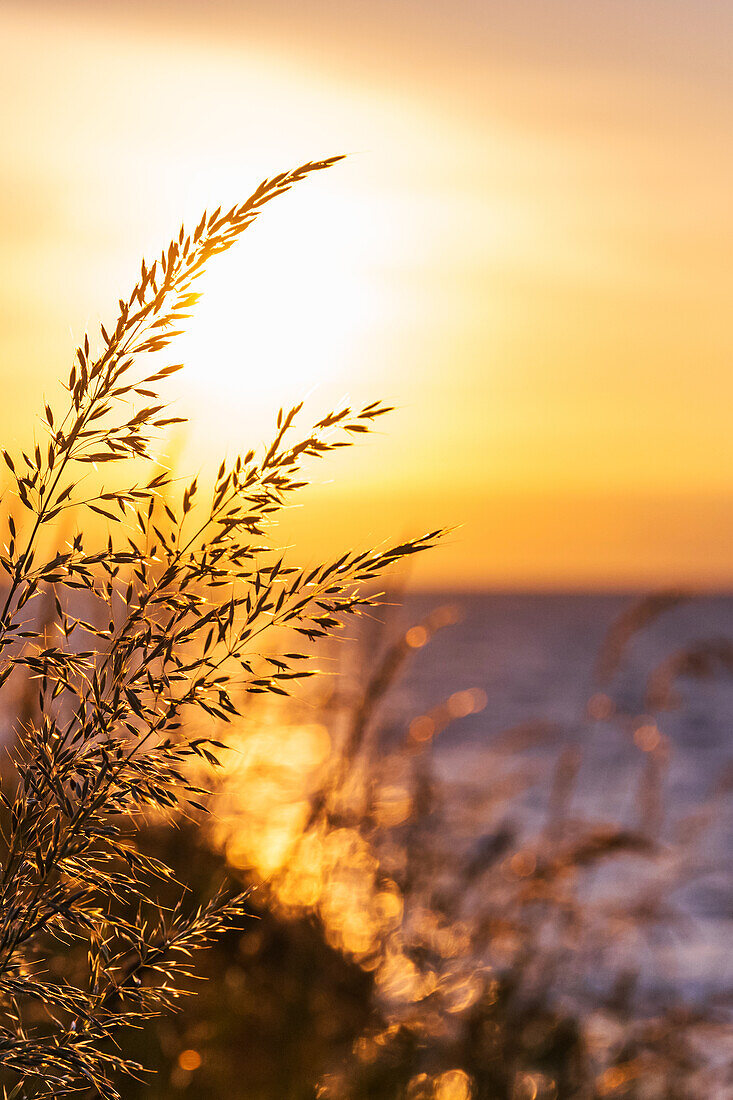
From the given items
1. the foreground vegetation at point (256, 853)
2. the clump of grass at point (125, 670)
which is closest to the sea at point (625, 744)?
the foreground vegetation at point (256, 853)

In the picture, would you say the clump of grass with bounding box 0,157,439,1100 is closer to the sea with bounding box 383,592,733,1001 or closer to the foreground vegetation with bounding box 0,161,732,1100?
the foreground vegetation with bounding box 0,161,732,1100

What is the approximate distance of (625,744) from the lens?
18219 millimetres

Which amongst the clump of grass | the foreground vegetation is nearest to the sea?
the foreground vegetation

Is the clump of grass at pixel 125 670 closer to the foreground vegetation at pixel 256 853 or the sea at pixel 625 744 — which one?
the foreground vegetation at pixel 256 853

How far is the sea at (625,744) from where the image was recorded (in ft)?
15.1

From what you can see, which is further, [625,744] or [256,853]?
[625,744]

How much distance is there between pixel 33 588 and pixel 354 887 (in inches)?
183

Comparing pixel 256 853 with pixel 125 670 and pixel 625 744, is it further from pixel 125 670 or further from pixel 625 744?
pixel 625 744

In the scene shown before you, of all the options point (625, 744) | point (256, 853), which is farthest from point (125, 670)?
point (625, 744)

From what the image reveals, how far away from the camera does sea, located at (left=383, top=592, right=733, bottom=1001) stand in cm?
462

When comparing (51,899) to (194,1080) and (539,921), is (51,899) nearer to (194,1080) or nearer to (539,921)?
(194,1080)

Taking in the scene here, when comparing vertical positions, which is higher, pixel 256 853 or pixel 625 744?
pixel 256 853

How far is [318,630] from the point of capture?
1060 millimetres

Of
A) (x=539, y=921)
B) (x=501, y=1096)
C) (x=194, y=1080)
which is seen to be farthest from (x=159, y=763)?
(x=539, y=921)
